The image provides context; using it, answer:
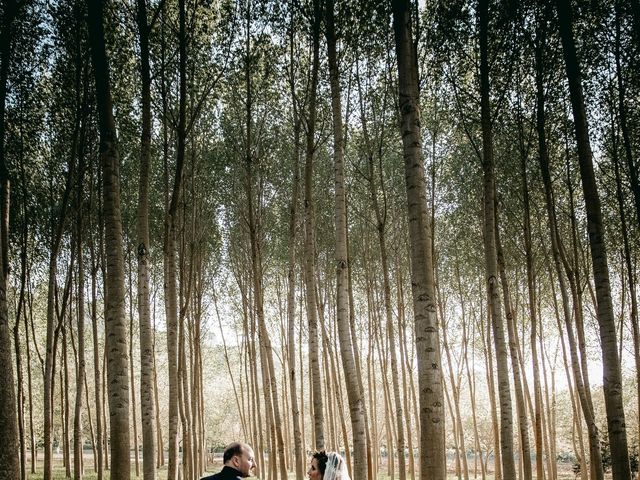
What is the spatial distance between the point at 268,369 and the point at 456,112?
7927 millimetres

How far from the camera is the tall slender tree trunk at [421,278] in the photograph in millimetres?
4199

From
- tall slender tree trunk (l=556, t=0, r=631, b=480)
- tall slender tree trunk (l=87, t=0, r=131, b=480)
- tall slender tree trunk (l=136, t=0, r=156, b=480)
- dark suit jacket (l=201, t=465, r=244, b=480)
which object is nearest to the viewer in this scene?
dark suit jacket (l=201, t=465, r=244, b=480)

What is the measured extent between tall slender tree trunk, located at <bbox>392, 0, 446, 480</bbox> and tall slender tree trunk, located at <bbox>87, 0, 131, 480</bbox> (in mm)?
3373

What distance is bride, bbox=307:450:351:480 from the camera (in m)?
5.06

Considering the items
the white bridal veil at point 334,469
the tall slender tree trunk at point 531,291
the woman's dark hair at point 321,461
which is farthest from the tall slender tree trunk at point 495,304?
the woman's dark hair at point 321,461

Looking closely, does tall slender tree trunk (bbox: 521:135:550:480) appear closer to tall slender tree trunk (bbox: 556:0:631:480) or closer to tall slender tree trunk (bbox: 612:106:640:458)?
tall slender tree trunk (bbox: 612:106:640:458)

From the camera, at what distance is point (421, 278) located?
4418 mm

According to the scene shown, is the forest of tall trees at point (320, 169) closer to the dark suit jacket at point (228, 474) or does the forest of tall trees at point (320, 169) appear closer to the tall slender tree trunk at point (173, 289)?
the tall slender tree trunk at point (173, 289)

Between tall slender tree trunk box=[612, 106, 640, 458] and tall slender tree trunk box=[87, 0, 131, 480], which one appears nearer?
tall slender tree trunk box=[87, 0, 131, 480]

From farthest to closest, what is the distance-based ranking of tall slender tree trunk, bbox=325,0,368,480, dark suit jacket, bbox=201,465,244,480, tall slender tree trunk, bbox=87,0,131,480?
tall slender tree trunk, bbox=325,0,368,480, tall slender tree trunk, bbox=87,0,131,480, dark suit jacket, bbox=201,465,244,480

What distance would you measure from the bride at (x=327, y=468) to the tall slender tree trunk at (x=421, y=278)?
96cm

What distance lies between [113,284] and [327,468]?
3.23 meters

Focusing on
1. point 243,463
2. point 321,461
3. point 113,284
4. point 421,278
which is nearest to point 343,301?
point 321,461

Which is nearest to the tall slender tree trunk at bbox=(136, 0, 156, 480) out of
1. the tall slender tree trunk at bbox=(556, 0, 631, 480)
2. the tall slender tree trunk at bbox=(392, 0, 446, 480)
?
the tall slender tree trunk at bbox=(392, 0, 446, 480)
